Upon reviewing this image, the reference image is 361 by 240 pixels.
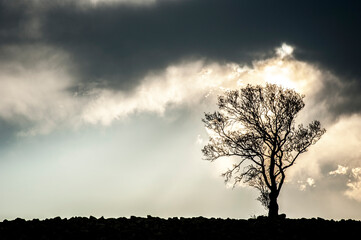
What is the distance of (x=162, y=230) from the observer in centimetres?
1448

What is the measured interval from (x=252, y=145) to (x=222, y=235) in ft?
71.2

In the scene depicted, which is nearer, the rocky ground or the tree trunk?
the rocky ground

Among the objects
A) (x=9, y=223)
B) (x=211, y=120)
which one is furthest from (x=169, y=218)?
(x=211, y=120)

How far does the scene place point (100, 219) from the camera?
56.0 ft

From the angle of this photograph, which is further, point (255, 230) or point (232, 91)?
point (232, 91)

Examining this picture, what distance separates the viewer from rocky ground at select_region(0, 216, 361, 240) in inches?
529

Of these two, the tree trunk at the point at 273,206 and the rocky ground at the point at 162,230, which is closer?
the rocky ground at the point at 162,230

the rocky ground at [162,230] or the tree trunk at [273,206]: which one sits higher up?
the tree trunk at [273,206]

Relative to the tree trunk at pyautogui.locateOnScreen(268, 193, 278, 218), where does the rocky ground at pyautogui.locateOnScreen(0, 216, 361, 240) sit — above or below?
below

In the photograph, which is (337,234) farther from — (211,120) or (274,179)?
(211,120)

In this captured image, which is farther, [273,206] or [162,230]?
[273,206]

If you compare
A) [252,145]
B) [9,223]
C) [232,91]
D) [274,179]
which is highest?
[232,91]

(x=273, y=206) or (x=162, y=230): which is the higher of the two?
(x=273, y=206)

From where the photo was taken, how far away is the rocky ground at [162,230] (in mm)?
13438
